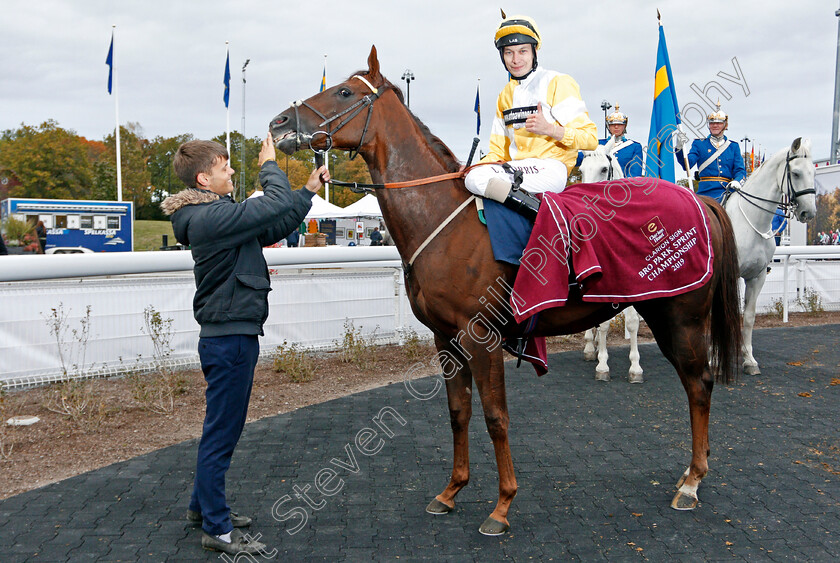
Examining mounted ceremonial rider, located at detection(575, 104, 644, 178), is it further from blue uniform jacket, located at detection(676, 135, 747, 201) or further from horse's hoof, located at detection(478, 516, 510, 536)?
horse's hoof, located at detection(478, 516, 510, 536)

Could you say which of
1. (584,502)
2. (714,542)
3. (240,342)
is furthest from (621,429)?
(240,342)

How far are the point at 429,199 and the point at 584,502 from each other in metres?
2.14

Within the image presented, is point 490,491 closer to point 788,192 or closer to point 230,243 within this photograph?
point 230,243

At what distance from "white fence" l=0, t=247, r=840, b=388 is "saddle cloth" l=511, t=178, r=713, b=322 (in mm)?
Answer: 4098

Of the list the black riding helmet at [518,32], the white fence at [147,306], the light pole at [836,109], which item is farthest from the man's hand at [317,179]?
the light pole at [836,109]

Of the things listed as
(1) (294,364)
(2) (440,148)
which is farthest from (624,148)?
(2) (440,148)

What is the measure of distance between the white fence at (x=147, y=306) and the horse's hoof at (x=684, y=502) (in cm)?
494

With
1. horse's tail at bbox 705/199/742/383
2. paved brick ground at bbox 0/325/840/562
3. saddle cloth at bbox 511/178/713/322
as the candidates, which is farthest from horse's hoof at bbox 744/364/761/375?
saddle cloth at bbox 511/178/713/322

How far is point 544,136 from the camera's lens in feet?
13.2

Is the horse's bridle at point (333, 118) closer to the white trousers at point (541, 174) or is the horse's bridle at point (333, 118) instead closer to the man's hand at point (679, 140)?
the white trousers at point (541, 174)

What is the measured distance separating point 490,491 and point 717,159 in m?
6.81

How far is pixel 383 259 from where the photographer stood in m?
8.27

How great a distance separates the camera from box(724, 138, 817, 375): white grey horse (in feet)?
23.3

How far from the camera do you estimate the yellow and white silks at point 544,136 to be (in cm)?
382
